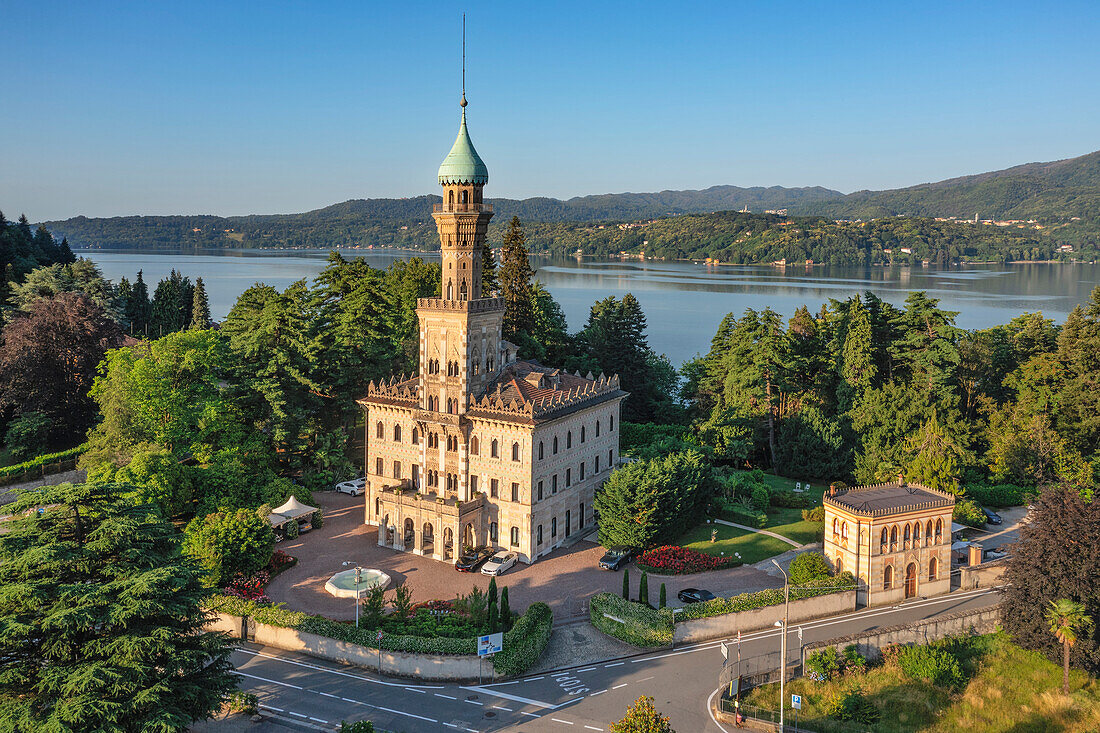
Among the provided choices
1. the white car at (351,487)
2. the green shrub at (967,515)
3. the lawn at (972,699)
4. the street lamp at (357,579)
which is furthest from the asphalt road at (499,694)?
the white car at (351,487)

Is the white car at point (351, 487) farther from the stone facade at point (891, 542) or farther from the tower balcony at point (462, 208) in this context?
the stone facade at point (891, 542)

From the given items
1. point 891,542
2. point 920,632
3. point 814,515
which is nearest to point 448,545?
point 814,515

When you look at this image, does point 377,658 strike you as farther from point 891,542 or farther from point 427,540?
point 891,542

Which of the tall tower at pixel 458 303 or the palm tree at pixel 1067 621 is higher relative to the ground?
the tall tower at pixel 458 303

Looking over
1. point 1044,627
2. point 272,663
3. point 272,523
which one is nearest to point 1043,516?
point 1044,627

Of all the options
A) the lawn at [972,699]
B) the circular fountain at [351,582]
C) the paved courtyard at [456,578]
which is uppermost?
the circular fountain at [351,582]

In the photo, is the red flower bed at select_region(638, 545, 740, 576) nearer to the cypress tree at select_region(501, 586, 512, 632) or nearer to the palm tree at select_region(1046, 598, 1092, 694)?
the cypress tree at select_region(501, 586, 512, 632)

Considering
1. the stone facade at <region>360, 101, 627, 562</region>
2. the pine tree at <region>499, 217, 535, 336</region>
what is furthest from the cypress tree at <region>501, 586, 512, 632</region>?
the pine tree at <region>499, 217, 535, 336</region>

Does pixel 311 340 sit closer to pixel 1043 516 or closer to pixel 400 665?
pixel 400 665
